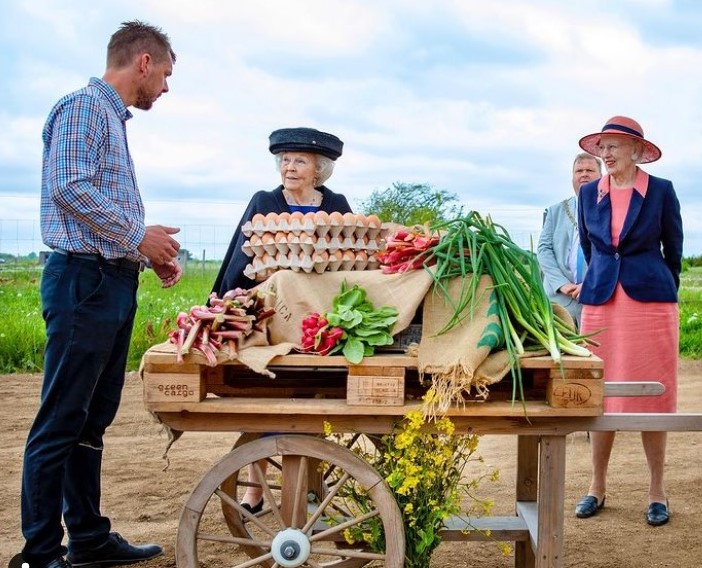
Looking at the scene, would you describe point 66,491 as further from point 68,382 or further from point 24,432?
point 24,432

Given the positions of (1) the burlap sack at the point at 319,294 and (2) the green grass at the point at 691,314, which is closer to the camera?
(1) the burlap sack at the point at 319,294

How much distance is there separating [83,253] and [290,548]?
1.38 meters

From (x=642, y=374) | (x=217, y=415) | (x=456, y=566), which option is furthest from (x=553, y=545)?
(x=642, y=374)

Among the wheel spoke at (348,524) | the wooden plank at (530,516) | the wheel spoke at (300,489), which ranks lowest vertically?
the wooden plank at (530,516)

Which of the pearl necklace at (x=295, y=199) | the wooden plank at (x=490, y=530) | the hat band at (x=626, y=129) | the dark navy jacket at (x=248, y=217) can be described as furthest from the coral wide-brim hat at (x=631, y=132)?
the wooden plank at (x=490, y=530)

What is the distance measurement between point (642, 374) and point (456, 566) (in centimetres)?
138

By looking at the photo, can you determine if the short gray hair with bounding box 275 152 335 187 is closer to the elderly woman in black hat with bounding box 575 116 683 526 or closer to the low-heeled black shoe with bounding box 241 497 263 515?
the elderly woman in black hat with bounding box 575 116 683 526

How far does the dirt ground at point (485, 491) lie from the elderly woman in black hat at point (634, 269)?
463mm

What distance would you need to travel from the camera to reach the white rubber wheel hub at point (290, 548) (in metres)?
3.15

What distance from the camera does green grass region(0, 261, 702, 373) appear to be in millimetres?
9453

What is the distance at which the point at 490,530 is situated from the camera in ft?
12.2

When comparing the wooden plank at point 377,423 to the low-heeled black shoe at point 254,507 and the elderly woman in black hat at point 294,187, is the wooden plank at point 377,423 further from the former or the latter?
the low-heeled black shoe at point 254,507

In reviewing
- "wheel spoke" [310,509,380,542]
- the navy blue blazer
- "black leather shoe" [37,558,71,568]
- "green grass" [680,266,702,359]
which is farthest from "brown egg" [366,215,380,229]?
"green grass" [680,266,702,359]

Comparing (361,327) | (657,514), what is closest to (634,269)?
(657,514)
